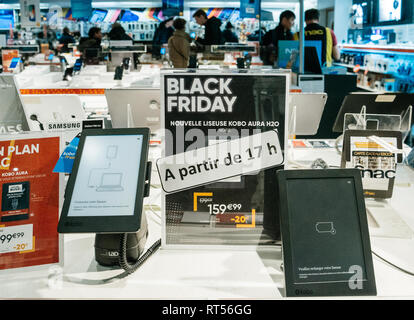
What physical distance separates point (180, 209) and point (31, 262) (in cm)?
42

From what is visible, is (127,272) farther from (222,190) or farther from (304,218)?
(304,218)

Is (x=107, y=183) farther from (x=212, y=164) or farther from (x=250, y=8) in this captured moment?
(x=250, y=8)

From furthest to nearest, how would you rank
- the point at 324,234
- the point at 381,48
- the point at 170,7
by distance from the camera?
the point at 170,7
the point at 381,48
the point at 324,234

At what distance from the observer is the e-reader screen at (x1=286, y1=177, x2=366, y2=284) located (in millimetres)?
1025

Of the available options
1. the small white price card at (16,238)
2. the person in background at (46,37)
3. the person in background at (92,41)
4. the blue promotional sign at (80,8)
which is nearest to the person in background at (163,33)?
the person in background at (92,41)

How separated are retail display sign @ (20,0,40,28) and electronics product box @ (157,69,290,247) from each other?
8081mm

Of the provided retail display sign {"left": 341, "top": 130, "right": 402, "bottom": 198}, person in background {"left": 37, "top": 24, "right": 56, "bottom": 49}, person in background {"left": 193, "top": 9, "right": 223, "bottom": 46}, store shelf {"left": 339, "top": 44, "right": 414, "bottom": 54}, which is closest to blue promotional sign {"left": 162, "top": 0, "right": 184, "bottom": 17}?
person in background {"left": 37, "top": 24, "right": 56, "bottom": 49}

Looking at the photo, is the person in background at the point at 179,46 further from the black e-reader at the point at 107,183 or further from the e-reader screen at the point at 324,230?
the e-reader screen at the point at 324,230

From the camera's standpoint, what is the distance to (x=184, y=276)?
1108 mm

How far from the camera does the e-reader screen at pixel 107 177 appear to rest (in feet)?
3.54

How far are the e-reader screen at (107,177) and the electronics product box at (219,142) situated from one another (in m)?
0.11

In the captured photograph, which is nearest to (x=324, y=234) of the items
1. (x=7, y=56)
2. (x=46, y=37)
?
(x=7, y=56)

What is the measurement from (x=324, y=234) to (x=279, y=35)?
231 inches
